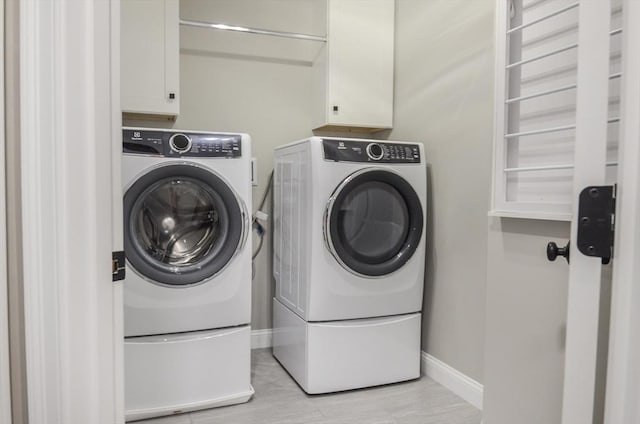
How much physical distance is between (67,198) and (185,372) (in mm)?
1460

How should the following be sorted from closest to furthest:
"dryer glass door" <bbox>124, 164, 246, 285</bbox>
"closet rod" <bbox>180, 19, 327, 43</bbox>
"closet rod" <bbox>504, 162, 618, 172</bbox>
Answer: "closet rod" <bbox>504, 162, 618, 172</bbox> < "dryer glass door" <bbox>124, 164, 246, 285</bbox> < "closet rod" <bbox>180, 19, 327, 43</bbox>

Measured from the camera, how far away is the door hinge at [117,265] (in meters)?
0.92

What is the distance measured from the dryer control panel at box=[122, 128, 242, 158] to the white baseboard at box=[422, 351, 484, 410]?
4.83 ft

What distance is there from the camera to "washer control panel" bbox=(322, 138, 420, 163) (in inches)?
88.0

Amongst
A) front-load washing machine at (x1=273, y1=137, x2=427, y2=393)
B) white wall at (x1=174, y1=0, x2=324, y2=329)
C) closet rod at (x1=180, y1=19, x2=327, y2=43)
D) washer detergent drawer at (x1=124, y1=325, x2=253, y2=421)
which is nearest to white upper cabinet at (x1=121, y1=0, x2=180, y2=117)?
closet rod at (x1=180, y1=19, x2=327, y2=43)

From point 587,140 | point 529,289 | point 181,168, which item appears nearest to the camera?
point 587,140

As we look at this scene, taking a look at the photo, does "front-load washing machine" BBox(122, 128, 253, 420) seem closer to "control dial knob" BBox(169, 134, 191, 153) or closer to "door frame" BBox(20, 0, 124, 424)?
"control dial knob" BBox(169, 134, 191, 153)

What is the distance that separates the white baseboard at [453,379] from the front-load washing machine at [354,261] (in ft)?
0.34

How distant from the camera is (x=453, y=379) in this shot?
7.69 feet

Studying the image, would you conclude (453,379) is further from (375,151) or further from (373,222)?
(375,151)

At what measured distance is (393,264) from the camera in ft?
7.68

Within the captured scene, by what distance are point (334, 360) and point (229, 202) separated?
3.00ft

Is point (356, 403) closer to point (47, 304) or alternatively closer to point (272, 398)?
point (272, 398)

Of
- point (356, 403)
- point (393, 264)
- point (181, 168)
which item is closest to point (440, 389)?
point (356, 403)
